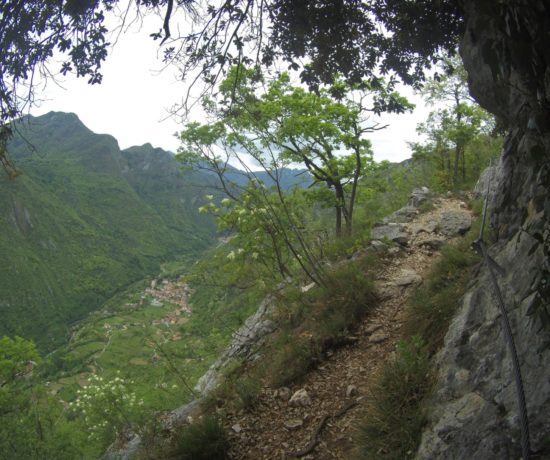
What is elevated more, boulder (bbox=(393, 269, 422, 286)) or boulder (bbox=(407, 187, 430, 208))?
boulder (bbox=(407, 187, 430, 208))

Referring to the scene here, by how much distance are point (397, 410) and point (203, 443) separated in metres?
2.22

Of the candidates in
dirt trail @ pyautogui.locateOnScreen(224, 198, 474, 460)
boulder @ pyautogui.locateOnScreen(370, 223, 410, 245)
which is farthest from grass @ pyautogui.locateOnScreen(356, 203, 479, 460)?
boulder @ pyautogui.locateOnScreen(370, 223, 410, 245)

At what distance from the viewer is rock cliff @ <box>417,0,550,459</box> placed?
5.49ft

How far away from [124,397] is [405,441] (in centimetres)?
1062

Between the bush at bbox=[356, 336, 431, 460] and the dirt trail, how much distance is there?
44 centimetres

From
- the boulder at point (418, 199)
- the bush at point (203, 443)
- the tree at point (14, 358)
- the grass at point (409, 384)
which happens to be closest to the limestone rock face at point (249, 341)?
the bush at point (203, 443)

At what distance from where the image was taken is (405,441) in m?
3.12

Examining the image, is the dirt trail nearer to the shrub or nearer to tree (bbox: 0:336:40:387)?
the shrub

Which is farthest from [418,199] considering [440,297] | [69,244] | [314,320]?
[69,244]

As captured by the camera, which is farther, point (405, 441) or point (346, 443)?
point (346, 443)

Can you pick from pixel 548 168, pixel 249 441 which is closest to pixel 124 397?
pixel 249 441

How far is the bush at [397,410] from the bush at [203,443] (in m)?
1.64

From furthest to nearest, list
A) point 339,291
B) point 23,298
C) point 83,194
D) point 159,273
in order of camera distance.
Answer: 1. point 83,194
2. point 159,273
3. point 23,298
4. point 339,291

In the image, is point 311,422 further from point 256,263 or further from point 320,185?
point 320,185
